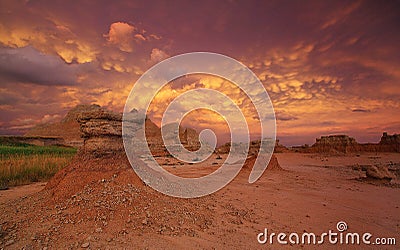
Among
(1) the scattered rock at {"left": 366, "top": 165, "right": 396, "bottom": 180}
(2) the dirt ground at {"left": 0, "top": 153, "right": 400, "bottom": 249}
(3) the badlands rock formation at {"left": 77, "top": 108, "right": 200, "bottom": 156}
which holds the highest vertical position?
(3) the badlands rock formation at {"left": 77, "top": 108, "right": 200, "bottom": 156}

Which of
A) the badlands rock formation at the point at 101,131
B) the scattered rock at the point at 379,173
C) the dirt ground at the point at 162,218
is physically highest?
the badlands rock formation at the point at 101,131

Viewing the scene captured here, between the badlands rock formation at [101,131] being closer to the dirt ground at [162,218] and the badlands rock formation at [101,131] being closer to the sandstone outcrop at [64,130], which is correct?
A: the dirt ground at [162,218]

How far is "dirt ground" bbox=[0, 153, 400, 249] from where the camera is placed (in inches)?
144

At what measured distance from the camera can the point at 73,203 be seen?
4562 millimetres

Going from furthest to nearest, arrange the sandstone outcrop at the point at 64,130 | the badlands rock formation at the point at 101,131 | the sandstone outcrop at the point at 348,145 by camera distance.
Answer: the sandstone outcrop at the point at 64,130 < the sandstone outcrop at the point at 348,145 < the badlands rock formation at the point at 101,131

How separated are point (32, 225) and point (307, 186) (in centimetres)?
843

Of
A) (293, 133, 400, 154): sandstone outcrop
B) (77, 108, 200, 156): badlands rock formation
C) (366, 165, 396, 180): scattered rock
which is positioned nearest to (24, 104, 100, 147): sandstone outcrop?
(293, 133, 400, 154): sandstone outcrop

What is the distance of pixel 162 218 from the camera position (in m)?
4.35

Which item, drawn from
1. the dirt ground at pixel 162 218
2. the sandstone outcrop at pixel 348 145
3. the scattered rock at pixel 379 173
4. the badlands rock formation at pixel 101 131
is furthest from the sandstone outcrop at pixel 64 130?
the scattered rock at pixel 379 173

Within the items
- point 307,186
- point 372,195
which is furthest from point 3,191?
point 372,195

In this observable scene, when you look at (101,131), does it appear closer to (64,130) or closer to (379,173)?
(379,173)

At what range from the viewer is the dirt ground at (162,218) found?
3.65m

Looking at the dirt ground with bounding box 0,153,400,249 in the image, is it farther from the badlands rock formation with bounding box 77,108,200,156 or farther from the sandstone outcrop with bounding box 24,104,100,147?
the sandstone outcrop with bounding box 24,104,100,147

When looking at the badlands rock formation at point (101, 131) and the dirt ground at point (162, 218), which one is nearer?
the dirt ground at point (162, 218)
